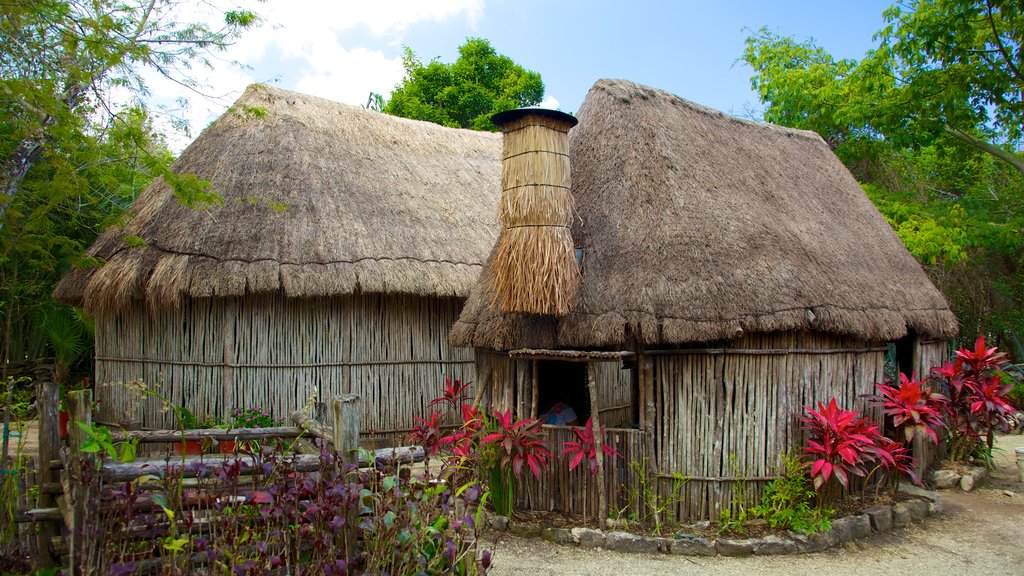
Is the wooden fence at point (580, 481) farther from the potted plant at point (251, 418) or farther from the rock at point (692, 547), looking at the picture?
the potted plant at point (251, 418)

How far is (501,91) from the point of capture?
2467 cm

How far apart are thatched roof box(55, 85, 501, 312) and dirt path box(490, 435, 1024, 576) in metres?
4.45

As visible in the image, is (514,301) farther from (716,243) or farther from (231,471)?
(231,471)

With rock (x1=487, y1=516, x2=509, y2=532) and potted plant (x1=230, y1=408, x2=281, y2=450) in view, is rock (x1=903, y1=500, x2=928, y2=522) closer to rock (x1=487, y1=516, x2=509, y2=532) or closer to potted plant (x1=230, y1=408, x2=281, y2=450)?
rock (x1=487, y1=516, x2=509, y2=532)

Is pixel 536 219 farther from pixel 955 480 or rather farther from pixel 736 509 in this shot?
pixel 955 480

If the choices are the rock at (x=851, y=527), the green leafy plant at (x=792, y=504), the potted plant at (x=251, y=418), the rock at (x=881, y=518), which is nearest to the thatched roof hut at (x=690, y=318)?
the green leafy plant at (x=792, y=504)

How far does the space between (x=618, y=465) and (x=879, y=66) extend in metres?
9.89

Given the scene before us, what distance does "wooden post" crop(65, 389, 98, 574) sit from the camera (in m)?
3.35

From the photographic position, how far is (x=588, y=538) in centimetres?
622

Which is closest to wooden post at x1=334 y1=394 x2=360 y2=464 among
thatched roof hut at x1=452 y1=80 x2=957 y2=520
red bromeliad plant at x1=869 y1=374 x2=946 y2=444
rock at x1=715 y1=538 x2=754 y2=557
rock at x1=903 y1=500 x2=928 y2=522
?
thatched roof hut at x1=452 y1=80 x2=957 y2=520

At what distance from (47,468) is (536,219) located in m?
4.10

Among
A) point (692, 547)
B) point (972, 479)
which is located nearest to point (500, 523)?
point (692, 547)

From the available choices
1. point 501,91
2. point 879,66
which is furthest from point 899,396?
point 501,91

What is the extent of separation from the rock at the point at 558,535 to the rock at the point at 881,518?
280cm
